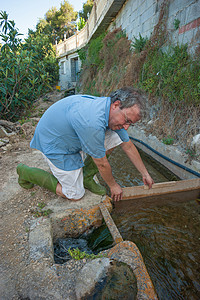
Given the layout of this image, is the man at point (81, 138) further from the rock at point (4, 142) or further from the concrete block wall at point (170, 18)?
→ the concrete block wall at point (170, 18)

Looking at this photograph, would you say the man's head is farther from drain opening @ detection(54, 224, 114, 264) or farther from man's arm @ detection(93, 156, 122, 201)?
drain opening @ detection(54, 224, 114, 264)

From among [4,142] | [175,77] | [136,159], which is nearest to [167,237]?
[136,159]

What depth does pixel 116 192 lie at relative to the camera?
2061mm

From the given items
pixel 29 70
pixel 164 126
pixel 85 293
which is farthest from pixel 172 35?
pixel 85 293

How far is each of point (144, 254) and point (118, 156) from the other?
2350mm

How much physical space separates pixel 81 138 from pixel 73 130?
18 centimetres

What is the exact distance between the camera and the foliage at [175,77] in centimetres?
340

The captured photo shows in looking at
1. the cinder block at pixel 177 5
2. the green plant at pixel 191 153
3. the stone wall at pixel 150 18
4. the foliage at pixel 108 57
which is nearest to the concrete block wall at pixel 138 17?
the stone wall at pixel 150 18

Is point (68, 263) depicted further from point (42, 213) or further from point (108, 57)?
point (108, 57)

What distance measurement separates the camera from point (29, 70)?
17.7ft

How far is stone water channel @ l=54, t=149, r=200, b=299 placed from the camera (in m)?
1.49

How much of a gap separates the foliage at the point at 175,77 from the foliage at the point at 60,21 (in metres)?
28.5

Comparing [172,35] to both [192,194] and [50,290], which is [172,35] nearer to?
[192,194]

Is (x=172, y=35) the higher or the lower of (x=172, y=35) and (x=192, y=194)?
the higher
